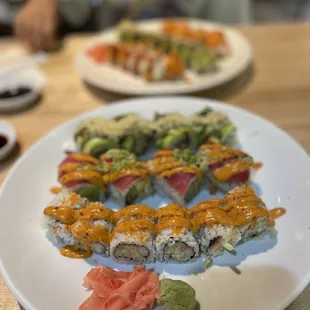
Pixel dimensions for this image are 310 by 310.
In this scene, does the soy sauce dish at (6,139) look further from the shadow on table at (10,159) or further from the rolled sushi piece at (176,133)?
the rolled sushi piece at (176,133)

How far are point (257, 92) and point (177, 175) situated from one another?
3.39ft

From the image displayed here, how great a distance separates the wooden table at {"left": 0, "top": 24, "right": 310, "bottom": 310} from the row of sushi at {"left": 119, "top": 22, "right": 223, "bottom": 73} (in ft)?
0.63

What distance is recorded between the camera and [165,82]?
2.41 metres

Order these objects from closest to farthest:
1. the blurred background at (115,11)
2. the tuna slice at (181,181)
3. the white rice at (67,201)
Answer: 1. the white rice at (67,201)
2. the tuna slice at (181,181)
3. the blurred background at (115,11)

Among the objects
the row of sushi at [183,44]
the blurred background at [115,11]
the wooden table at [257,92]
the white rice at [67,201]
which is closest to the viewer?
the white rice at [67,201]

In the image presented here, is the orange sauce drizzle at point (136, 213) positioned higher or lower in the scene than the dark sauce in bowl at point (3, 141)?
higher

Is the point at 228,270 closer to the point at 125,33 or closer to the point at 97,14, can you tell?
the point at 125,33

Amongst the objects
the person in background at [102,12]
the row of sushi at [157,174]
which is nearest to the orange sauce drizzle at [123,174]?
the row of sushi at [157,174]

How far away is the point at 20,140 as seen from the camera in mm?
2123

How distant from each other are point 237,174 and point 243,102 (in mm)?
820

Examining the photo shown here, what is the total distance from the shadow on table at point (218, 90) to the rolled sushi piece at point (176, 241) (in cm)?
119

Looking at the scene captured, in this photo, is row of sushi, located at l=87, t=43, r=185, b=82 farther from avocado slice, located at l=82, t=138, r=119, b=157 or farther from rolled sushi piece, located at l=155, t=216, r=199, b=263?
rolled sushi piece, located at l=155, t=216, r=199, b=263

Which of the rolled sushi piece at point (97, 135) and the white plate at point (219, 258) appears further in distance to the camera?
the rolled sushi piece at point (97, 135)

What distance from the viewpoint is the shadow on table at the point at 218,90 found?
240 centimetres
